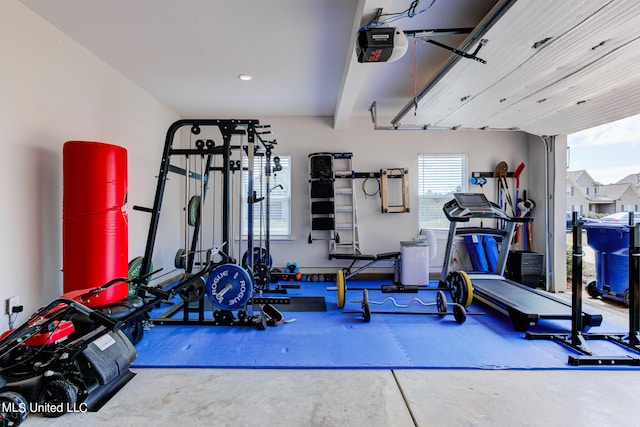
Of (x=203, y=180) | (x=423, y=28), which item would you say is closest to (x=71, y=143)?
(x=203, y=180)

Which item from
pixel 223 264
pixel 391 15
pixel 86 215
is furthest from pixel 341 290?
pixel 391 15

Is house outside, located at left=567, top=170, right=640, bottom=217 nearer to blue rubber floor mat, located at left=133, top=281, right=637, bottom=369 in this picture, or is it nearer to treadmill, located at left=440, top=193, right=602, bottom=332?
treadmill, located at left=440, top=193, right=602, bottom=332

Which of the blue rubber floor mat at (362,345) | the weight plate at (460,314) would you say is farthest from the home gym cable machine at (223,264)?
the weight plate at (460,314)

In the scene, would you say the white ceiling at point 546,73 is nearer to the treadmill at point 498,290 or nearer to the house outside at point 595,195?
the house outside at point 595,195

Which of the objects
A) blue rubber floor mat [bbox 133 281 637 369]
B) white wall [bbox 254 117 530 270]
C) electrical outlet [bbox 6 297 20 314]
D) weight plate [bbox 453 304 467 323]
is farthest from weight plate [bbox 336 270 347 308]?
electrical outlet [bbox 6 297 20 314]

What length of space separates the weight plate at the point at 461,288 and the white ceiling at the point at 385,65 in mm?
2085

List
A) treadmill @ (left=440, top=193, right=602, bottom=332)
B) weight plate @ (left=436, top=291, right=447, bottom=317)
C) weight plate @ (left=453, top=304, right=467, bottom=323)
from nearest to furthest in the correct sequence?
treadmill @ (left=440, top=193, right=602, bottom=332) → weight plate @ (left=453, top=304, right=467, bottom=323) → weight plate @ (left=436, top=291, right=447, bottom=317)

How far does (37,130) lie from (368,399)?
3439 millimetres

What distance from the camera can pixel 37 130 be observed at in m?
2.65

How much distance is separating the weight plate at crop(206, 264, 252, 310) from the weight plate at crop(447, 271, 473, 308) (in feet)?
8.21

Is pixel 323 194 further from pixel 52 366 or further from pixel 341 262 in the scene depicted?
pixel 52 366

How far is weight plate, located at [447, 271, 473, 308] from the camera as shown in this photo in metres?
3.59

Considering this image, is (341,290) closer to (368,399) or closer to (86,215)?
(368,399)

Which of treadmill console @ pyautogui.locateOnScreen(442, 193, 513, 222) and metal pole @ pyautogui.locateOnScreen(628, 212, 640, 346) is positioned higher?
treadmill console @ pyautogui.locateOnScreen(442, 193, 513, 222)
